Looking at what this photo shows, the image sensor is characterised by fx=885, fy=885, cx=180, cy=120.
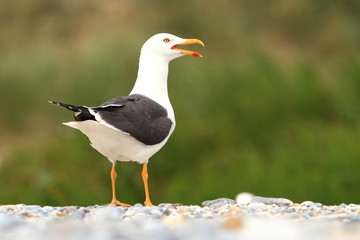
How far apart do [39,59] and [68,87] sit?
133 inches

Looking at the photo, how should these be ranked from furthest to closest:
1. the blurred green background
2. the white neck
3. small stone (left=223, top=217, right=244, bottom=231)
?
the blurred green background, the white neck, small stone (left=223, top=217, right=244, bottom=231)

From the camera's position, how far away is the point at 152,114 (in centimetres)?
589

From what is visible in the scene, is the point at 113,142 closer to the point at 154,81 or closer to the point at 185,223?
the point at 154,81

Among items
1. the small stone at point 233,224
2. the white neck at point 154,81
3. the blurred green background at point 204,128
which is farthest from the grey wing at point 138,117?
the blurred green background at point 204,128

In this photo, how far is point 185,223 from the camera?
4070 mm

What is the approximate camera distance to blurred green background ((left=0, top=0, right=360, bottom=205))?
8.88m

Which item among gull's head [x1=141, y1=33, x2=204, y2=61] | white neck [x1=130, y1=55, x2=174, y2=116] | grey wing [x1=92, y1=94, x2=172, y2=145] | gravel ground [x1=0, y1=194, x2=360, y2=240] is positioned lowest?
gravel ground [x1=0, y1=194, x2=360, y2=240]

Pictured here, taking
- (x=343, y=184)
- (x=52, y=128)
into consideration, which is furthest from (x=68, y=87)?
(x=343, y=184)

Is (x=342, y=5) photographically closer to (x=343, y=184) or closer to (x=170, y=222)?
(x=343, y=184)

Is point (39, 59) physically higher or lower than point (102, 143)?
higher

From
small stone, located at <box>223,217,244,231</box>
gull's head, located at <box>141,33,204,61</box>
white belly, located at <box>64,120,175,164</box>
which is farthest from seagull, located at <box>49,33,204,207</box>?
small stone, located at <box>223,217,244,231</box>

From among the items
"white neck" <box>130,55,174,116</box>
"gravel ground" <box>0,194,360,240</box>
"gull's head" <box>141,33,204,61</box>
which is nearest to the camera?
"gravel ground" <box>0,194,360,240</box>

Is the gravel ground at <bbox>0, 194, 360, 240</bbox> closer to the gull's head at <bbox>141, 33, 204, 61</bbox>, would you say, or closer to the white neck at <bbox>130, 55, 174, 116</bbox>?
the white neck at <bbox>130, 55, 174, 116</bbox>

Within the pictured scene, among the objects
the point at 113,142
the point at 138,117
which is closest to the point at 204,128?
the point at 138,117
